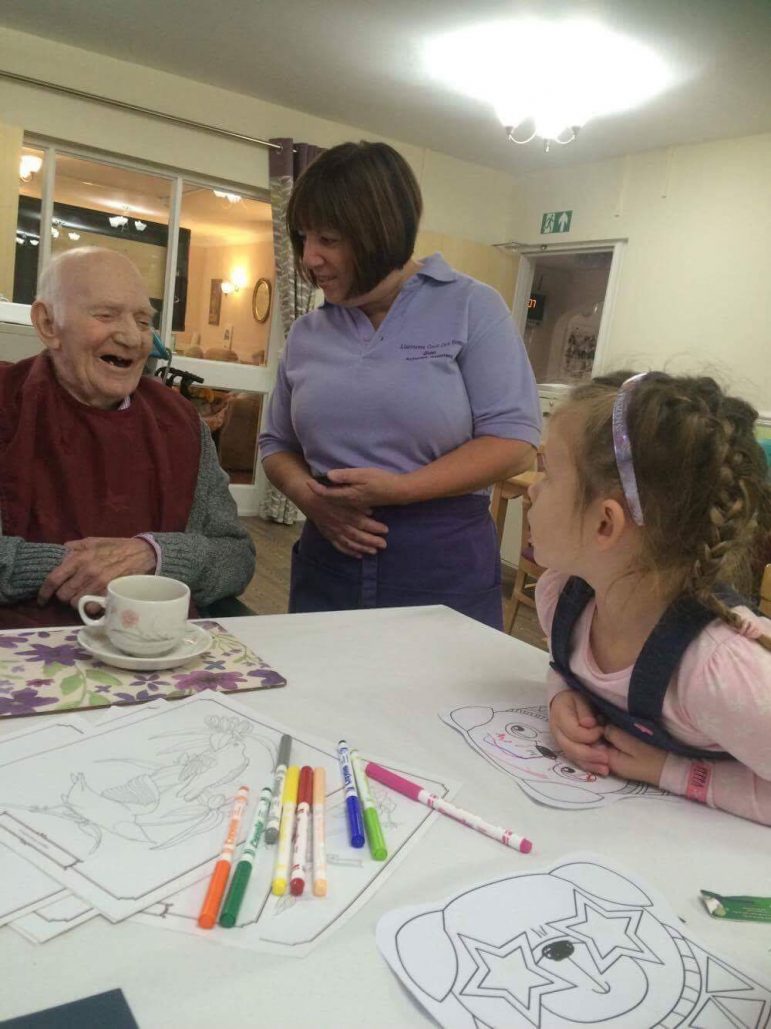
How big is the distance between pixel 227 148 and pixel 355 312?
4039mm

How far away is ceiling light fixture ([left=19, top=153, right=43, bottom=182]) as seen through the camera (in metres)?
4.36

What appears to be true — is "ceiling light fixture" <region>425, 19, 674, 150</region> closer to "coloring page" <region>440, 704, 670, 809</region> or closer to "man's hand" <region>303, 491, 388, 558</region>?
"man's hand" <region>303, 491, 388, 558</region>

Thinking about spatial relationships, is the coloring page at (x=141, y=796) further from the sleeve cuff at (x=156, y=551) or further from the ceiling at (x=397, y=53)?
the ceiling at (x=397, y=53)

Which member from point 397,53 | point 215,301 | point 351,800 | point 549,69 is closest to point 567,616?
point 351,800

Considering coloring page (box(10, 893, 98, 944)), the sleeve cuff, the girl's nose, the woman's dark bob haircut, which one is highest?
the woman's dark bob haircut

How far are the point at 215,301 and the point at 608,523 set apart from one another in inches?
201

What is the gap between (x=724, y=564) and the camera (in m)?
0.74

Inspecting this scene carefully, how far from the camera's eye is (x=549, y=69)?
352 cm

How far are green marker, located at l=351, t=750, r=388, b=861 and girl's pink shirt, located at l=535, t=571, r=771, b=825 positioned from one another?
1.00 ft

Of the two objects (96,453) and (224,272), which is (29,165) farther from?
(96,453)

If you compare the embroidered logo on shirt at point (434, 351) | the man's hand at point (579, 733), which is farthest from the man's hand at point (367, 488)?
the man's hand at point (579, 733)

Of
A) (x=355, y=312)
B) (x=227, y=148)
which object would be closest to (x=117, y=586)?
(x=355, y=312)

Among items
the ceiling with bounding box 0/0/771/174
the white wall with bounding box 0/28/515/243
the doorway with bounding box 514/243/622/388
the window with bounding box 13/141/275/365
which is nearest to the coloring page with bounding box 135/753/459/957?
the ceiling with bounding box 0/0/771/174

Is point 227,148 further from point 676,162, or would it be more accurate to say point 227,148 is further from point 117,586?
point 117,586
